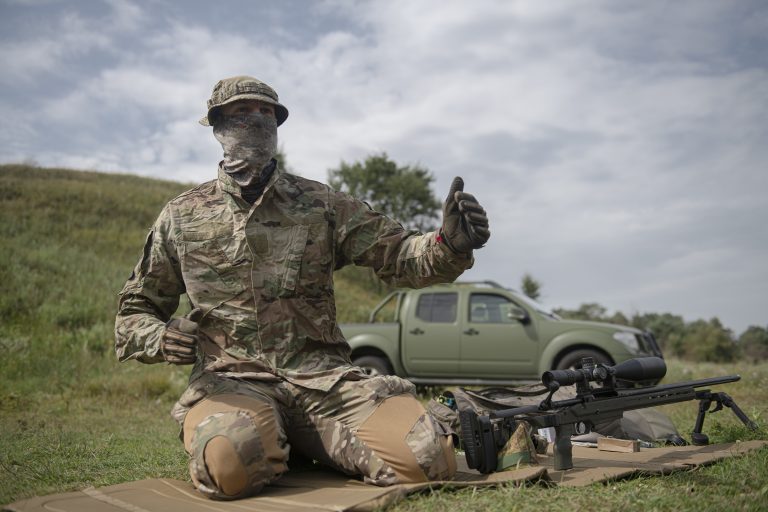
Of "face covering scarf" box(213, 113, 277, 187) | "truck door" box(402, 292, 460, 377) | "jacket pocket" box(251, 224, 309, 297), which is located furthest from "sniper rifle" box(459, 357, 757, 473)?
"truck door" box(402, 292, 460, 377)

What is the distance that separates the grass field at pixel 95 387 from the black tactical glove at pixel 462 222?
4.00ft

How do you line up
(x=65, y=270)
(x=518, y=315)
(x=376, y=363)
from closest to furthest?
(x=518, y=315), (x=376, y=363), (x=65, y=270)

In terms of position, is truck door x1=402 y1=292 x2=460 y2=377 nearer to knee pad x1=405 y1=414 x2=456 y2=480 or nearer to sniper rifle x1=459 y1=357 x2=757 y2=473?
sniper rifle x1=459 y1=357 x2=757 y2=473

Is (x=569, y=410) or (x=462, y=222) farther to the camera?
(x=569, y=410)

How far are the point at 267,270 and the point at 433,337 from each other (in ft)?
21.7

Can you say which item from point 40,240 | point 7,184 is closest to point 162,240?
point 40,240

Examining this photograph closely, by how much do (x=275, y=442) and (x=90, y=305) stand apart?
12.3 m

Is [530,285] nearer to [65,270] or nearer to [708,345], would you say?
[708,345]

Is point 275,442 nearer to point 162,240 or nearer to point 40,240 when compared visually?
point 162,240

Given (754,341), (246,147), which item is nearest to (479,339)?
(246,147)

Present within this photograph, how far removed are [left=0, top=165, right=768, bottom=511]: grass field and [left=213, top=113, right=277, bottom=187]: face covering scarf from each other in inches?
75.4

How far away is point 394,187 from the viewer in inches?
1366

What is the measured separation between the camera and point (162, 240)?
3.92m

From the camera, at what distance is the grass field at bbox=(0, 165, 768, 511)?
3.11m
